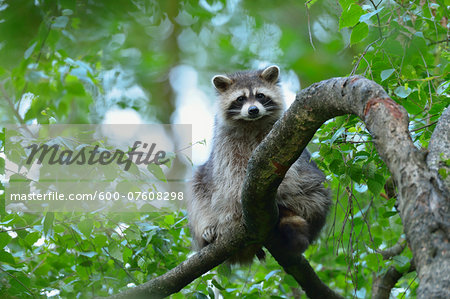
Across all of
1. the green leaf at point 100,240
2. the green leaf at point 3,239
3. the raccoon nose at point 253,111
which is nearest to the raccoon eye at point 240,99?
the raccoon nose at point 253,111

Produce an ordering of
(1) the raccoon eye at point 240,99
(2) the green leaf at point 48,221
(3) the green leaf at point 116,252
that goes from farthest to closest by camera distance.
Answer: (1) the raccoon eye at point 240,99, (3) the green leaf at point 116,252, (2) the green leaf at point 48,221

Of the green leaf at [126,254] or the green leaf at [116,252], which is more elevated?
the green leaf at [116,252]

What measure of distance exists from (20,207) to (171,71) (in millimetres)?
5354

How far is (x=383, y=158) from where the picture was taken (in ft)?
7.62

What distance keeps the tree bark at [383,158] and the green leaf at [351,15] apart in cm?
79

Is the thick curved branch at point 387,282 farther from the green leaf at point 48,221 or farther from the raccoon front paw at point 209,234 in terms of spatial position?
the green leaf at point 48,221

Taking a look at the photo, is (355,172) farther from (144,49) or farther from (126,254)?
(144,49)

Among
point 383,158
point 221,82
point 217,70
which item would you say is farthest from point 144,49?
point 383,158

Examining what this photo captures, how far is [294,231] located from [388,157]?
2.42 metres

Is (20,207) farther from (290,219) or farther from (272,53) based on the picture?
(272,53)

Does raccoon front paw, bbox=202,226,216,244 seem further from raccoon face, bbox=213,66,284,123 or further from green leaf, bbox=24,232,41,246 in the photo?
green leaf, bbox=24,232,41,246

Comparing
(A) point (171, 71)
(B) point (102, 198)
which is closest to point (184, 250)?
(B) point (102, 198)

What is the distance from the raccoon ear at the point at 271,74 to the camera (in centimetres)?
616

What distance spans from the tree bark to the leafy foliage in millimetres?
358
